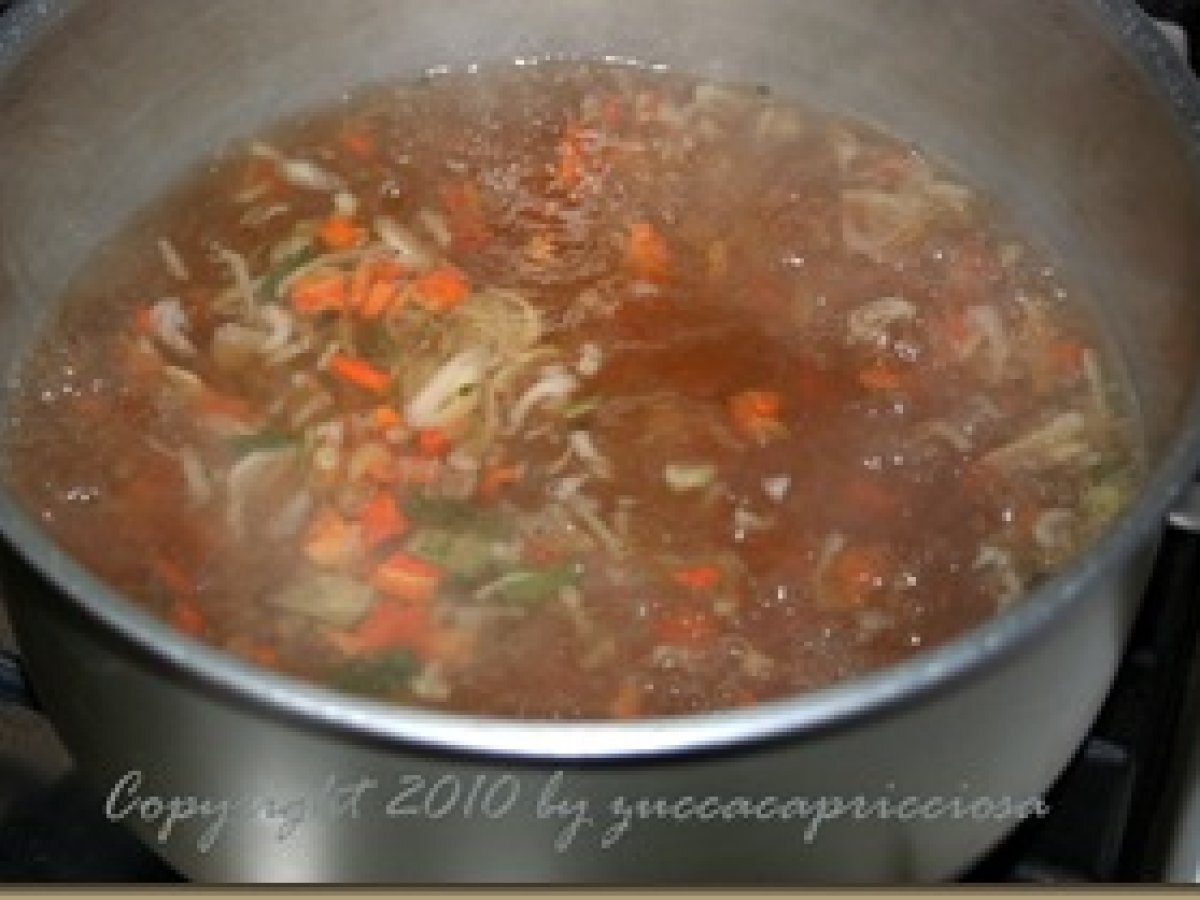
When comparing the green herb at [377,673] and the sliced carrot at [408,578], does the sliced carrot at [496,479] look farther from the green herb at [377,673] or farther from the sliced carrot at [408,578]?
the green herb at [377,673]

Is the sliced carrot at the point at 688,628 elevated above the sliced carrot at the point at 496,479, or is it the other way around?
the sliced carrot at the point at 496,479

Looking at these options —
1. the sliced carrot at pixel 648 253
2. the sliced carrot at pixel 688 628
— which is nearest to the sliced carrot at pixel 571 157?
the sliced carrot at pixel 648 253

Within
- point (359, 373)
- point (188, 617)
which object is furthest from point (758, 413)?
point (188, 617)

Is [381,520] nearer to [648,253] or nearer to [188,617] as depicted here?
[188,617]

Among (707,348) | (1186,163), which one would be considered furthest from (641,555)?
(1186,163)

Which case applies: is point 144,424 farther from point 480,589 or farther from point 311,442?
point 480,589

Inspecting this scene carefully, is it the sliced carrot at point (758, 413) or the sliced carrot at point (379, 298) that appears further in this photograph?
the sliced carrot at point (379, 298)
